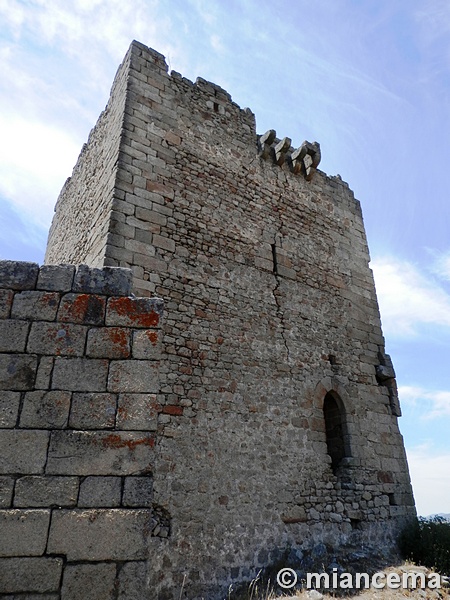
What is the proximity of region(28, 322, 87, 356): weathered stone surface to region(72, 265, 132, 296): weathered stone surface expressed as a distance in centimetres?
25

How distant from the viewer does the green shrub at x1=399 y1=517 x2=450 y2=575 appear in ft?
20.8

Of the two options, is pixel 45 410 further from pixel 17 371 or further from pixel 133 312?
pixel 133 312

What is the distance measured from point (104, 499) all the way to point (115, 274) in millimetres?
1304

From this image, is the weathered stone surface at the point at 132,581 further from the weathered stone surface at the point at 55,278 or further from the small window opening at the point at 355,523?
the small window opening at the point at 355,523

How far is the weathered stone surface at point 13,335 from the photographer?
8.66ft

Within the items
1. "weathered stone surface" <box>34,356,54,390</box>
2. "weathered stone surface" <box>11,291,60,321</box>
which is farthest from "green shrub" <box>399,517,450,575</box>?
"weathered stone surface" <box>11,291,60,321</box>

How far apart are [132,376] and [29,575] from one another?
1074mm

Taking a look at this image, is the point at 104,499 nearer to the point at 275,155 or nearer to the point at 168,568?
the point at 168,568

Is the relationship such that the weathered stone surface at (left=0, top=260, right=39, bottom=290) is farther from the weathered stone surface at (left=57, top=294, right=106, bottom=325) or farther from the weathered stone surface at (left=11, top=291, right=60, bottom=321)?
the weathered stone surface at (left=57, top=294, right=106, bottom=325)

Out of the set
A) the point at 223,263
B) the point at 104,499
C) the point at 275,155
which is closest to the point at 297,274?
the point at 223,263

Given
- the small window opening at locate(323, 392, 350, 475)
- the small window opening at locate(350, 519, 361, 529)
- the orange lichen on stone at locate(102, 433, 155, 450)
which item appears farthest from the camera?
the small window opening at locate(323, 392, 350, 475)

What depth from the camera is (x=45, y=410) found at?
8.37ft

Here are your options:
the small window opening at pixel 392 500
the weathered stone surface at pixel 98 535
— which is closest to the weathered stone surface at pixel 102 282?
the weathered stone surface at pixel 98 535

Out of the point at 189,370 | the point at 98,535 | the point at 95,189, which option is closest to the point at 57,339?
the point at 98,535
